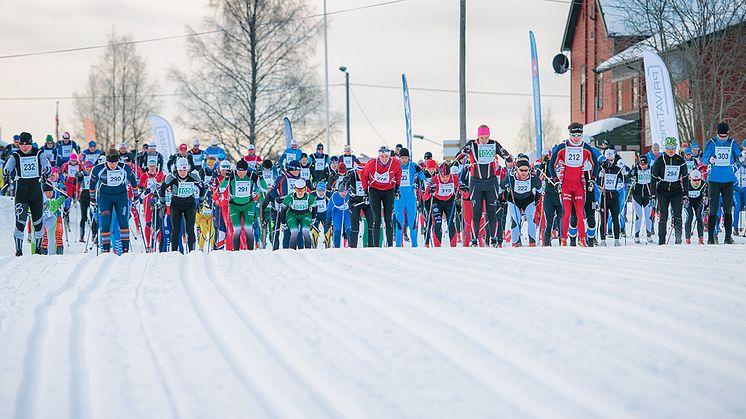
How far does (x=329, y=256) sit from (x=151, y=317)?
3425 mm

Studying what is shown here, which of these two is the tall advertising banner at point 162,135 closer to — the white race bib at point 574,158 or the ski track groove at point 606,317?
the white race bib at point 574,158

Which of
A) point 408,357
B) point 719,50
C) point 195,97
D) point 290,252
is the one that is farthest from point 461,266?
point 195,97

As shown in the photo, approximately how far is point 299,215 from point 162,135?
12.9m

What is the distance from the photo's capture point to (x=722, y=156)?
1459cm

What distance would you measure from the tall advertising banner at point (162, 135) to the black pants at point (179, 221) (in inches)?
489

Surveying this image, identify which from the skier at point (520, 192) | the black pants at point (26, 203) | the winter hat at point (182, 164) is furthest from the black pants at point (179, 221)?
the skier at point (520, 192)

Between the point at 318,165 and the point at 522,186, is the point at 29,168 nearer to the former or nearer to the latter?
the point at 318,165

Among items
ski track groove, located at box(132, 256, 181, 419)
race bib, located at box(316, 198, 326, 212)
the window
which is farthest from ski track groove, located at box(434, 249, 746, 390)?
the window

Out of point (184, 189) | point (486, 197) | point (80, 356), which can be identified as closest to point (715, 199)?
point (486, 197)

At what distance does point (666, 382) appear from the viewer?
4875mm

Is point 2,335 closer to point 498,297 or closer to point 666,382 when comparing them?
point 498,297

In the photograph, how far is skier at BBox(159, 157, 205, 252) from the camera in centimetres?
1477

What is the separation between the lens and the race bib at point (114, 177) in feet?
47.1

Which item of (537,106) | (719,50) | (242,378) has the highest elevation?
(719,50)
